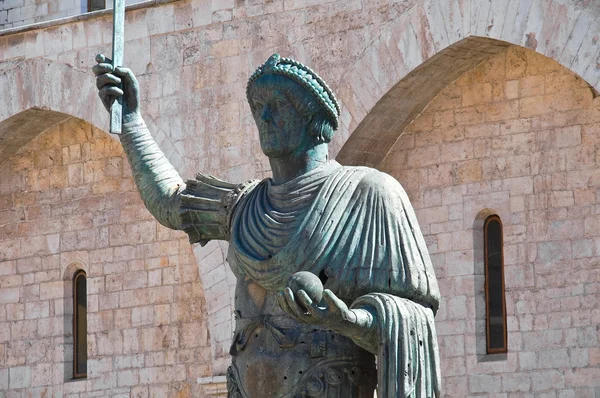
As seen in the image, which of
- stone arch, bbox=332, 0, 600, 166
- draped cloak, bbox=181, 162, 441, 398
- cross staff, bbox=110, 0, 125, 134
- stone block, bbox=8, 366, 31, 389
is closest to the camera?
draped cloak, bbox=181, 162, 441, 398

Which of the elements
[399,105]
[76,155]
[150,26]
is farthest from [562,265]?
[76,155]

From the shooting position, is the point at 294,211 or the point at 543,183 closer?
the point at 294,211

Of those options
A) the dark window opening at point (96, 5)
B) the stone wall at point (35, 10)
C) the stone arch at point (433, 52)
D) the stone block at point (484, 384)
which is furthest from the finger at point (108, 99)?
the dark window opening at point (96, 5)

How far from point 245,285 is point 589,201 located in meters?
8.72

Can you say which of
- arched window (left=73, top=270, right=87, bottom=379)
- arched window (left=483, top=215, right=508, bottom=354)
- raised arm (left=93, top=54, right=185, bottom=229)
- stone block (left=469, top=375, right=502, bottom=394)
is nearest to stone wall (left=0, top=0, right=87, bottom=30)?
arched window (left=73, top=270, right=87, bottom=379)

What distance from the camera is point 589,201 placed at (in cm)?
1318

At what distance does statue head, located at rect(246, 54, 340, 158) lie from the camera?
4.79 meters

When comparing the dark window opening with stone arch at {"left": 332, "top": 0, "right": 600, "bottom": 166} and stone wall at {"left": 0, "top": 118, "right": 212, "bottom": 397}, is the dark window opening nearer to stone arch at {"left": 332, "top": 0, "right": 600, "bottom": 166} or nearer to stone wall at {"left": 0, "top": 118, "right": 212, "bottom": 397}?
stone wall at {"left": 0, "top": 118, "right": 212, "bottom": 397}

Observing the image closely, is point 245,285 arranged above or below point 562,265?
below

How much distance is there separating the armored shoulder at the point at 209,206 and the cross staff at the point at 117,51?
280 millimetres

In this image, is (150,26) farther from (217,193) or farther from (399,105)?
(217,193)

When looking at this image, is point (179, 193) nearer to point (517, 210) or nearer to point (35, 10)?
point (517, 210)

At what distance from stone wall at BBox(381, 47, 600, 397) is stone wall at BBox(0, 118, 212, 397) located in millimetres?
2686

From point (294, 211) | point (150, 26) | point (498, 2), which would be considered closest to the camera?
point (294, 211)
